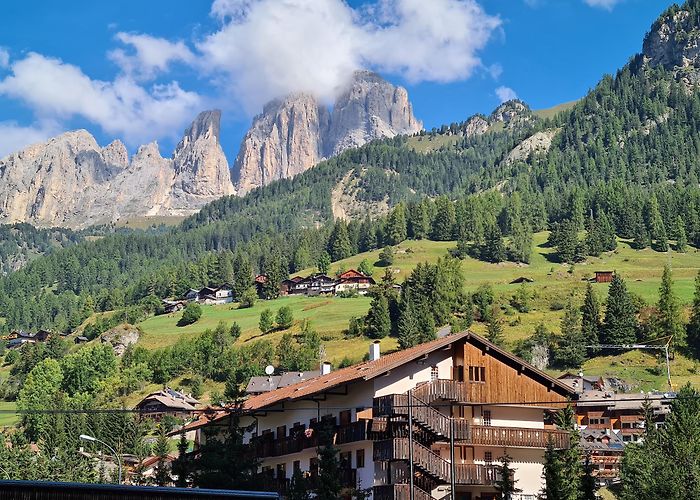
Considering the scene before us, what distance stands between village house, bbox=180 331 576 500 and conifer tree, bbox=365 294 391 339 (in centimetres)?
12545

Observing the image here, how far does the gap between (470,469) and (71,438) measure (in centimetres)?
7798

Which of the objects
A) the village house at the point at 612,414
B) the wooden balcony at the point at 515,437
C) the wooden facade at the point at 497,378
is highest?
the village house at the point at 612,414

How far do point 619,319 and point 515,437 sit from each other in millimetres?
118822

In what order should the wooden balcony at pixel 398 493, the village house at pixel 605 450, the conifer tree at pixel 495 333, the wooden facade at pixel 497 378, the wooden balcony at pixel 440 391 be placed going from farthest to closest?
the conifer tree at pixel 495 333, the village house at pixel 605 450, the wooden facade at pixel 497 378, the wooden balcony at pixel 440 391, the wooden balcony at pixel 398 493

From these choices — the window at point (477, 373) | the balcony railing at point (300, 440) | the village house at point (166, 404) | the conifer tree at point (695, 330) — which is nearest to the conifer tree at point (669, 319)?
the conifer tree at point (695, 330)

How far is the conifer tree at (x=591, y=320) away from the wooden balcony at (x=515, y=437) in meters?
109

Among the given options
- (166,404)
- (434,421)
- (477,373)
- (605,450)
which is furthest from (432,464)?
(166,404)

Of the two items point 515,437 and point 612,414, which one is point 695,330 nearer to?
point 612,414

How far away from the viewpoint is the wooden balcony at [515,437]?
63781mm

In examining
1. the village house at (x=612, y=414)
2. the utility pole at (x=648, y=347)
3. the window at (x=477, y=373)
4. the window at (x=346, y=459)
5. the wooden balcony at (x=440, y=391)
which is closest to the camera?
the wooden balcony at (x=440, y=391)

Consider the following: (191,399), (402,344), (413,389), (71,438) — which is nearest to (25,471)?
(71,438)

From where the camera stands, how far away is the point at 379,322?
198 meters

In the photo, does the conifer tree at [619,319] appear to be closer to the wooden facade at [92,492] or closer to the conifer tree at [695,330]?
the conifer tree at [695,330]

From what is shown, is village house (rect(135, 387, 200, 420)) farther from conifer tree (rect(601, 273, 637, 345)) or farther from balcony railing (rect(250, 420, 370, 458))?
balcony railing (rect(250, 420, 370, 458))
